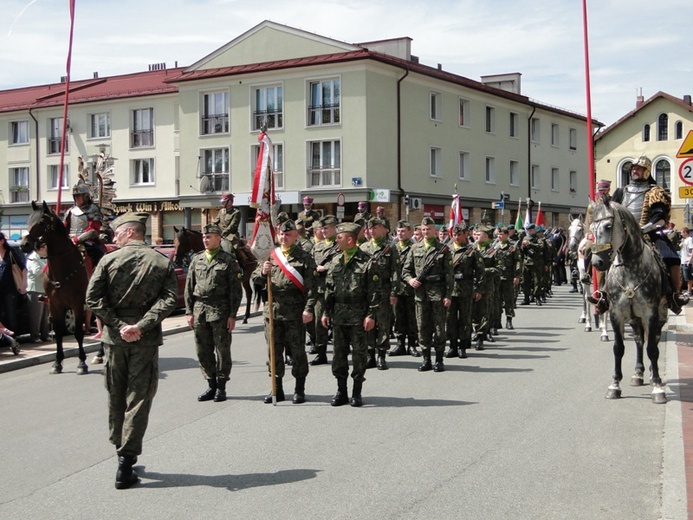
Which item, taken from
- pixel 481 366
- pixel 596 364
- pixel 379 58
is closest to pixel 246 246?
pixel 481 366

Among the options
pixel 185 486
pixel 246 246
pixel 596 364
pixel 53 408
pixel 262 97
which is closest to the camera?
pixel 185 486

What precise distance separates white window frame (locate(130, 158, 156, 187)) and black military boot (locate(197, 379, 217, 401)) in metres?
40.5

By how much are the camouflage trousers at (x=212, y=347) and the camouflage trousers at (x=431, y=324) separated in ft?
10.3

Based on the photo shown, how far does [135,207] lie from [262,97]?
37.8ft

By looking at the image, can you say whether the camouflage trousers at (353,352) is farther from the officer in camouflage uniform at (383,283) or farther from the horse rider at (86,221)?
the horse rider at (86,221)

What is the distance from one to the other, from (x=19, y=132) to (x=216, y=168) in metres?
17.0

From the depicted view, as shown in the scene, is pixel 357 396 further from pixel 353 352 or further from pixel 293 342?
pixel 293 342

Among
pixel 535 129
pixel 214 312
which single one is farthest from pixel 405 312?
pixel 535 129

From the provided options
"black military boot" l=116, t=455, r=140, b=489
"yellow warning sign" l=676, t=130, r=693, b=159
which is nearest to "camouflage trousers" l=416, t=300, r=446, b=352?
"yellow warning sign" l=676, t=130, r=693, b=159

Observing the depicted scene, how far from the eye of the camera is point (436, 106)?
4412 cm

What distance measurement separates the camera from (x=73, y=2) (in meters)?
16.5

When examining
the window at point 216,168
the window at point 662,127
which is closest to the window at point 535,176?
the window at point 662,127

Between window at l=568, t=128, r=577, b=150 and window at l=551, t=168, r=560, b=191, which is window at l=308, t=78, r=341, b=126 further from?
window at l=568, t=128, r=577, b=150

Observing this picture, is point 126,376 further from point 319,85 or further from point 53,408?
point 319,85
